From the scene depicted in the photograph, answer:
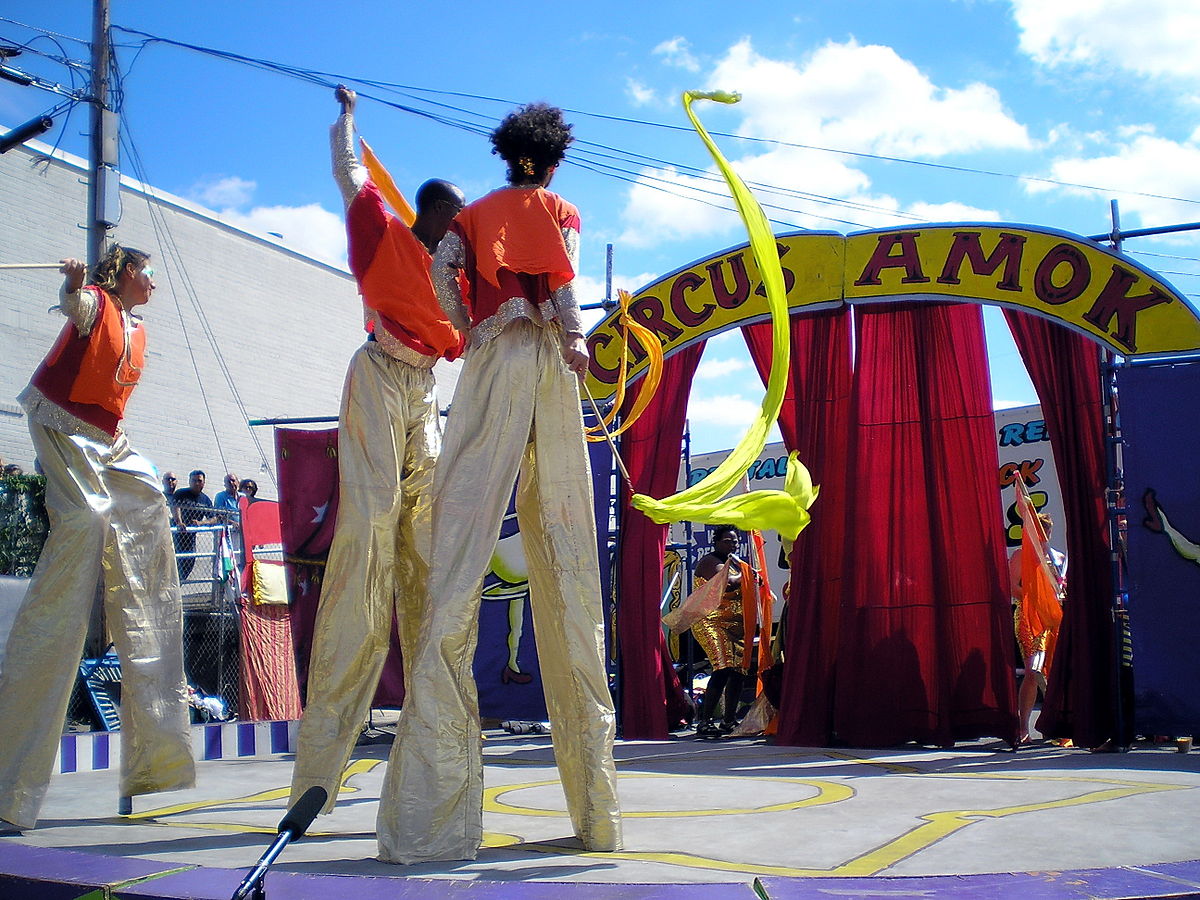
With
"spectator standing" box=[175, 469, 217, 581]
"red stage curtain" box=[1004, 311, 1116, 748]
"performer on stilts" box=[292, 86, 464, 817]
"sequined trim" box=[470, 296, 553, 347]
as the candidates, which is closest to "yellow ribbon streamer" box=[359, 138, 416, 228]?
"performer on stilts" box=[292, 86, 464, 817]

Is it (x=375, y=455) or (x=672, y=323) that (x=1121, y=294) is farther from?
(x=375, y=455)

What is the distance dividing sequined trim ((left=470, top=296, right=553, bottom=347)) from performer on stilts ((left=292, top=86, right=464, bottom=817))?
510 millimetres

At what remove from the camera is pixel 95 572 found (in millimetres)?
3641

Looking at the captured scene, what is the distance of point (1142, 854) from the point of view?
109 inches

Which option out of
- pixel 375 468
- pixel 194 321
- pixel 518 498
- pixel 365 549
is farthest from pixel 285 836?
pixel 194 321

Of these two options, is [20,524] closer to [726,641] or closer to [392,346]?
[726,641]

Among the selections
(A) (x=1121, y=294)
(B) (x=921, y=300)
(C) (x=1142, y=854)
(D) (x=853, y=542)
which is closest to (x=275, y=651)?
(D) (x=853, y=542)

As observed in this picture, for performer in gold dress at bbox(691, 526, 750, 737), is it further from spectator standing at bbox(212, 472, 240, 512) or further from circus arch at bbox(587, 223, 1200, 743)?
spectator standing at bbox(212, 472, 240, 512)

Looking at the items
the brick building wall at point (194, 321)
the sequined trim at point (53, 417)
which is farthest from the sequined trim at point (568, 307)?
the brick building wall at point (194, 321)

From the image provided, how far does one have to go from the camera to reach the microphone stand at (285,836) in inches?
70.5

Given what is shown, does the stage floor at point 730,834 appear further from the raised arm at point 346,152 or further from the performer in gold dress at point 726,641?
the performer in gold dress at point 726,641

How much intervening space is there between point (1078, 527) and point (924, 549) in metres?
0.96

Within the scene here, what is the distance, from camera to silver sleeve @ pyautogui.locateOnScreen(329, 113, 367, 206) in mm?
3549

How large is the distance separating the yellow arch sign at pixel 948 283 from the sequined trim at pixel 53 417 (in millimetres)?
4825
